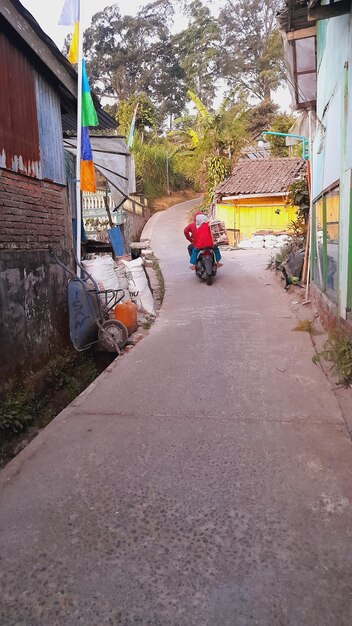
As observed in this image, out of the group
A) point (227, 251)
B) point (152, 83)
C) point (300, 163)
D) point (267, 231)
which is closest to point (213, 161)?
point (300, 163)

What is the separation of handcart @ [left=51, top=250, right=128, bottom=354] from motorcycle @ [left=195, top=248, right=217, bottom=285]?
133 inches

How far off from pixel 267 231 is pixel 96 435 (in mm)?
16570

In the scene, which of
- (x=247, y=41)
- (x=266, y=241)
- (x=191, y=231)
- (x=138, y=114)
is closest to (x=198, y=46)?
(x=247, y=41)

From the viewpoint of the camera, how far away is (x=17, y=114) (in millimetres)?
5211

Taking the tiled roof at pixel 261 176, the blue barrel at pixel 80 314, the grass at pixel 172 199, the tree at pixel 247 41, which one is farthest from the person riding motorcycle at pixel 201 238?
the tree at pixel 247 41

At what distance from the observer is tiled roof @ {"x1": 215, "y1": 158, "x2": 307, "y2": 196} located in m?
19.1

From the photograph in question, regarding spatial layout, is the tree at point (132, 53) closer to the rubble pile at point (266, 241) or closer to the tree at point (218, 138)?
the tree at point (218, 138)

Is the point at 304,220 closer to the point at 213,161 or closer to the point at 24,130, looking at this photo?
the point at 24,130

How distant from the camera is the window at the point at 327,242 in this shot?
5500mm

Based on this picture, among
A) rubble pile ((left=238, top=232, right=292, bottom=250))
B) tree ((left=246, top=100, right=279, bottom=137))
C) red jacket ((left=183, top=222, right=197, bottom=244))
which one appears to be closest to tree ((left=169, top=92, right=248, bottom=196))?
rubble pile ((left=238, top=232, right=292, bottom=250))

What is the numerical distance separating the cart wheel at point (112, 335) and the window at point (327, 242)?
113 inches

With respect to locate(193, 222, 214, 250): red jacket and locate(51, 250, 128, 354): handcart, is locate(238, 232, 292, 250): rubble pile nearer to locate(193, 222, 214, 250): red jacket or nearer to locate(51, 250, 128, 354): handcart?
locate(193, 222, 214, 250): red jacket

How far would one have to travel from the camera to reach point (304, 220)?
9664 millimetres

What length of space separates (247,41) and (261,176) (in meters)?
21.2
